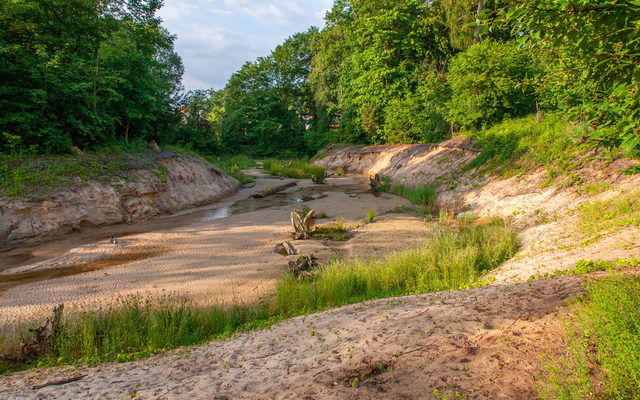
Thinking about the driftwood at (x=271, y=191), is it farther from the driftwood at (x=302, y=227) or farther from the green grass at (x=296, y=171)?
the driftwood at (x=302, y=227)


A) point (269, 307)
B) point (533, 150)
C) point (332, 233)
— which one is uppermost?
point (533, 150)

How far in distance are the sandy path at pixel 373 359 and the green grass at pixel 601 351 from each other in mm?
196

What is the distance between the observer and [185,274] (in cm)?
769

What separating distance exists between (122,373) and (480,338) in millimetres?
4056

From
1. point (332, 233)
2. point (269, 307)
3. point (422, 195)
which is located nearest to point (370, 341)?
point (269, 307)

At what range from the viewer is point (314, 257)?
8.36 m

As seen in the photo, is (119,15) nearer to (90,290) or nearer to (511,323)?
(90,290)

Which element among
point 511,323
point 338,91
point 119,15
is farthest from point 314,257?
point 338,91

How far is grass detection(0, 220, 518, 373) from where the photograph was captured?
4.59 metres

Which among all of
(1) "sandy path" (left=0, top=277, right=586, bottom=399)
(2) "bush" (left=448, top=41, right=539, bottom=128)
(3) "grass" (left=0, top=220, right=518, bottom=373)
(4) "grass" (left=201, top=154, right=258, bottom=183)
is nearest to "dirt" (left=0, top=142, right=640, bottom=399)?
(1) "sandy path" (left=0, top=277, right=586, bottom=399)

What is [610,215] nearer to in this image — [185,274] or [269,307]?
[269,307]

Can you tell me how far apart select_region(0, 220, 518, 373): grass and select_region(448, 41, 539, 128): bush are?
10229 millimetres

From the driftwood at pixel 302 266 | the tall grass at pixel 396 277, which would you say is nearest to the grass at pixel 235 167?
the driftwood at pixel 302 266

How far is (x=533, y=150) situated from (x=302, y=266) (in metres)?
9.88
